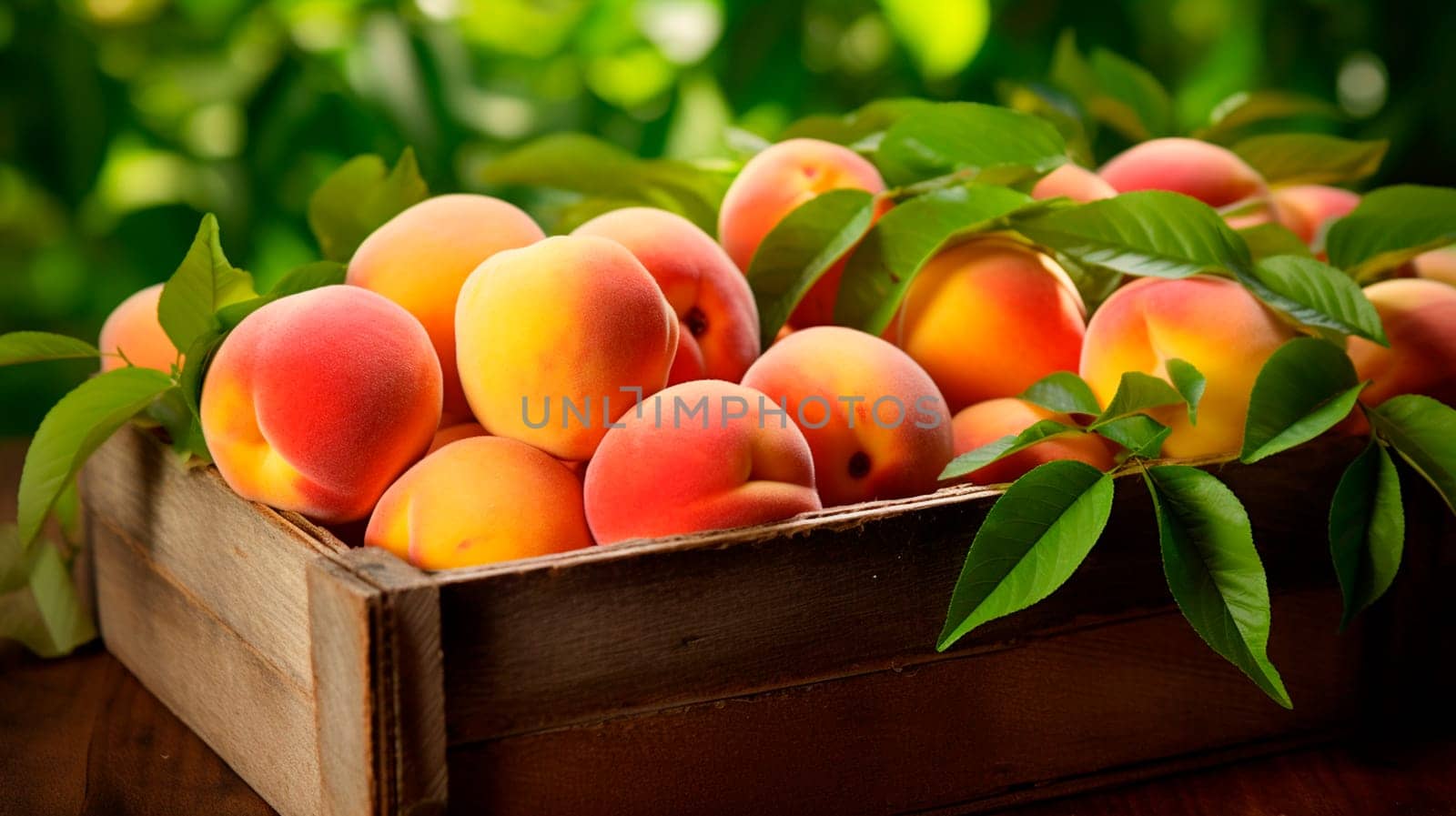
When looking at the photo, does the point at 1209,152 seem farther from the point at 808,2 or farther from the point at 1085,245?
the point at 808,2

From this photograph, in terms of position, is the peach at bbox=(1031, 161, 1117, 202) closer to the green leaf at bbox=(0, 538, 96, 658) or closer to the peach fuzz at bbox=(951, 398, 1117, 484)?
the peach fuzz at bbox=(951, 398, 1117, 484)

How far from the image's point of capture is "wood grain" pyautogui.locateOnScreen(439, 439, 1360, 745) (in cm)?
48

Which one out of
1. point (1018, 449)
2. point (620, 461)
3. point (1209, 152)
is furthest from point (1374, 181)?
point (620, 461)

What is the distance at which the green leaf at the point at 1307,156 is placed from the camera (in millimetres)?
959

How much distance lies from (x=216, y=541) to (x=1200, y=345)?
0.48m

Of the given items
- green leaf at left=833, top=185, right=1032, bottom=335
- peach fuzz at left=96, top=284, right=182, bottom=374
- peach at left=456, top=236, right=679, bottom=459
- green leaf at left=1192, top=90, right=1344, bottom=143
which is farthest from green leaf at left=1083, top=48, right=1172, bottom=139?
peach fuzz at left=96, top=284, right=182, bottom=374

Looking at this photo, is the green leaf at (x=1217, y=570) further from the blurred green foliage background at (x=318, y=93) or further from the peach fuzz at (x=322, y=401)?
the blurred green foliage background at (x=318, y=93)

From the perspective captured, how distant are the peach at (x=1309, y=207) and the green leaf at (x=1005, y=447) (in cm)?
40

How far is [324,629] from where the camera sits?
484mm

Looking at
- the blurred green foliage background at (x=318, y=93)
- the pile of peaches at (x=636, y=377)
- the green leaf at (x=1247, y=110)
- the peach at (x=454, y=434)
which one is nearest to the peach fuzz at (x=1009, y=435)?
the pile of peaches at (x=636, y=377)

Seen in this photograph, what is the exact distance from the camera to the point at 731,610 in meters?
0.52

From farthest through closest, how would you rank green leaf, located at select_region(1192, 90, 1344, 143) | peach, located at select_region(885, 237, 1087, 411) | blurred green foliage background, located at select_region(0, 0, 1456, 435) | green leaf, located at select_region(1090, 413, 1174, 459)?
1. blurred green foliage background, located at select_region(0, 0, 1456, 435)
2. green leaf, located at select_region(1192, 90, 1344, 143)
3. peach, located at select_region(885, 237, 1087, 411)
4. green leaf, located at select_region(1090, 413, 1174, 459)

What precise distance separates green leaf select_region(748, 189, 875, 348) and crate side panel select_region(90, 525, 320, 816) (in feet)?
1.05

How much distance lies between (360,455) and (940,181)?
364 mm
